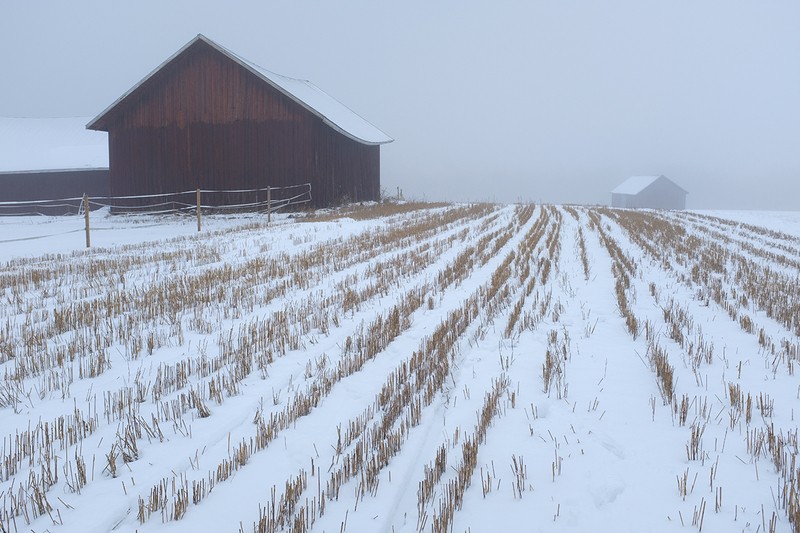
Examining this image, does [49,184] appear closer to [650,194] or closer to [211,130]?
[211,130]

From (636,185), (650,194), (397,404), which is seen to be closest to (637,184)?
(636,185)

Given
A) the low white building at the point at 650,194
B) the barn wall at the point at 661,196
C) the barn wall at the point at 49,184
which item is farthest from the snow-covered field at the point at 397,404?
the barn wall at the point at 661,196

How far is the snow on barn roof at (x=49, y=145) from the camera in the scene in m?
32.7

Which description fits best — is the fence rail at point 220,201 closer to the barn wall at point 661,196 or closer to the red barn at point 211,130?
the red barn at point 211,130

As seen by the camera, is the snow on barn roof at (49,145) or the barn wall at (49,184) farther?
the barn wall at (49,184)

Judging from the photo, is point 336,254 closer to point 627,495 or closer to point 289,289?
point 289,289

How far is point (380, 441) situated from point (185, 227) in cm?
1984

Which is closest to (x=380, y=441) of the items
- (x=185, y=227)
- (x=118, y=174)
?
(x=185, y=227)

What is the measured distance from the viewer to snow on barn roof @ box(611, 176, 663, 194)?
7312cm

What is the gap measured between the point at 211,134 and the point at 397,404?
22.8m

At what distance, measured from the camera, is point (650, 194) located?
73.4m

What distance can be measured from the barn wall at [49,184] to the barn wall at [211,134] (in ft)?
29.2

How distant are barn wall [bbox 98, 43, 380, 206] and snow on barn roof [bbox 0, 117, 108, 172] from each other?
877 centimetres

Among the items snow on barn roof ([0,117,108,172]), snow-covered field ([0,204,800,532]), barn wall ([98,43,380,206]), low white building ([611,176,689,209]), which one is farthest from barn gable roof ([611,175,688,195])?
snow-covered field ([0,204,800,532])
